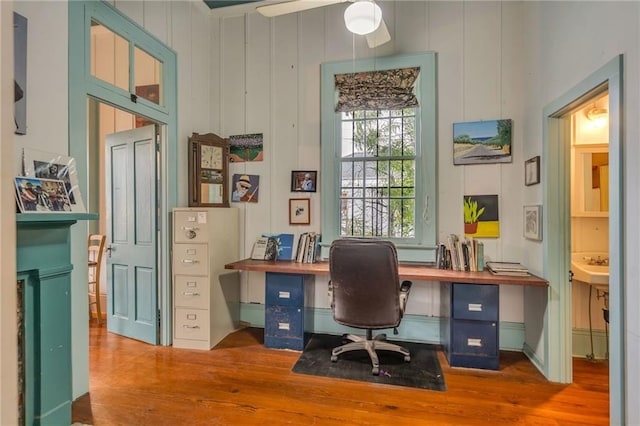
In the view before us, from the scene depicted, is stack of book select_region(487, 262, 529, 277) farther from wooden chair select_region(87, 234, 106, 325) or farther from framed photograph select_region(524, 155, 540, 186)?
wooden chair select_region(87, 234, 106, 325)

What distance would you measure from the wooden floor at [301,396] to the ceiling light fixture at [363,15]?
8.01 ft

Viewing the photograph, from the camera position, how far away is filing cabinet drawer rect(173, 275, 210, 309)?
293 cm

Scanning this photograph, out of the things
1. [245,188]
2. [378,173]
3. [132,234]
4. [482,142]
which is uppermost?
[482,142]

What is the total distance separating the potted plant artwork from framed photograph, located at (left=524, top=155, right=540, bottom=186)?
1.47 ft

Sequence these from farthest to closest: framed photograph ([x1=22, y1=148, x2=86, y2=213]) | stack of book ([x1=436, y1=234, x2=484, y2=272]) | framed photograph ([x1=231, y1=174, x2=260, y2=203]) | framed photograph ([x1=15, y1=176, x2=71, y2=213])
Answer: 1. framed photograph ([x1=231, y1=174, x2=260, y2=203])
2. stack of book ([x1=436, y1=234, x2=484, y2=272])
3. framed photograph ([x1=22, y1=148, x2=86, y2=213])
4. framed photograph ([x1=15, y1=176, x2=71, y2=213])

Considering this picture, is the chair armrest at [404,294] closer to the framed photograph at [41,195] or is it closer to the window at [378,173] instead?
the window at [378,173]

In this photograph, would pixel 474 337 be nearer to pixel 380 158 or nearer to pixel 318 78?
pixel 380 158

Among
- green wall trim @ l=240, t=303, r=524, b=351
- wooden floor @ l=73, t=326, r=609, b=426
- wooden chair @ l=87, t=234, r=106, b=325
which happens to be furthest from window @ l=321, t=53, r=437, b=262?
wooden chair @ l=87, t=234, r=106, b=325

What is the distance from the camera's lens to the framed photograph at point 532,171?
8.30 feet

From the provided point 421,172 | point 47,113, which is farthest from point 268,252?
point 47,113

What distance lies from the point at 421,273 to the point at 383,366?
816mm

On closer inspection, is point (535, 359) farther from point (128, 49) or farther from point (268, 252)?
point (128, 49)

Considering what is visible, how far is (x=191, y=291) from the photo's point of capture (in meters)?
2.95

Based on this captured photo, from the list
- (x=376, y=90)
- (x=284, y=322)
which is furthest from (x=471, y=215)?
(x=284, y=322)
